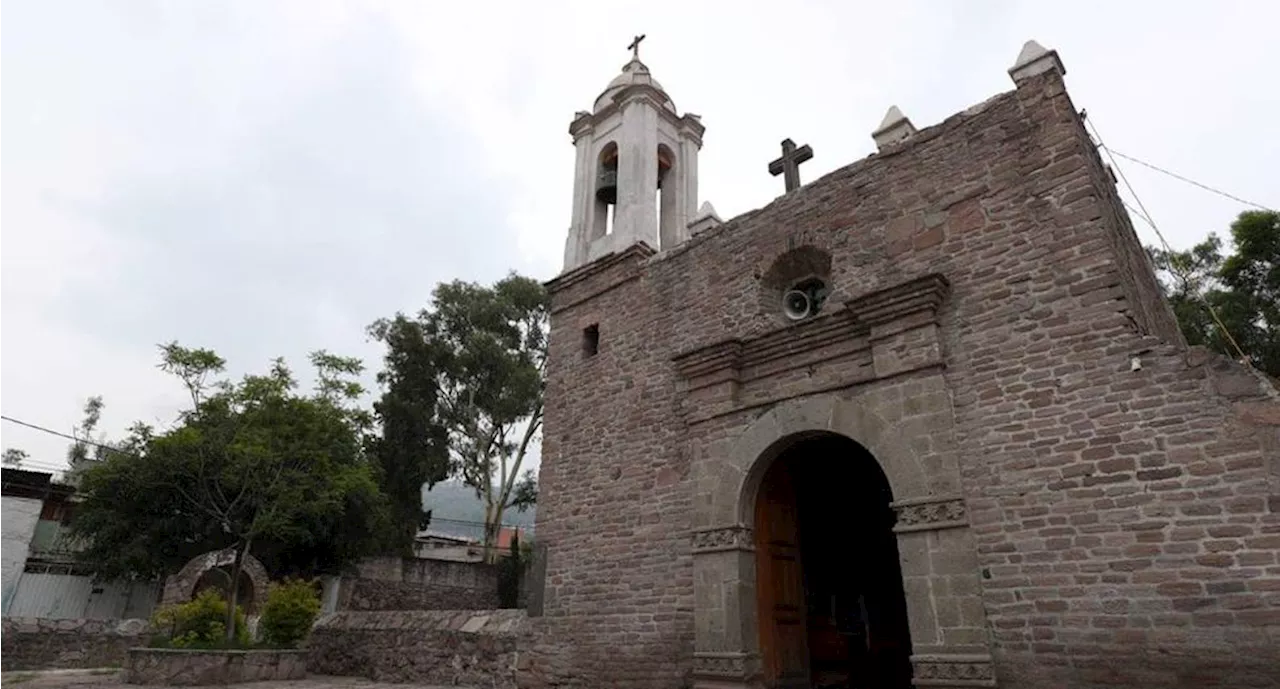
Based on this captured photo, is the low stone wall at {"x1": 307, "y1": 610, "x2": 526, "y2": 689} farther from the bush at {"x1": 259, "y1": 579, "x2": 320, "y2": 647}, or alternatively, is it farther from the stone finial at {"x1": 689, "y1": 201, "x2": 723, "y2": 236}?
the stone finial at {"x1": 689, "y1": 201, "x2": 723, "y2": 236}

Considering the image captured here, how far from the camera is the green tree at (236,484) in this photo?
48.1 feet

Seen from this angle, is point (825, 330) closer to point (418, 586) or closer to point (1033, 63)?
point (1033, 63)

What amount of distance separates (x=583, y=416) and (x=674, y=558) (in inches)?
99.9

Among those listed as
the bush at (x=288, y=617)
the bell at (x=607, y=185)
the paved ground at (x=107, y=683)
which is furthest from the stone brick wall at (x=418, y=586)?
the bell at (x=607, y=185)

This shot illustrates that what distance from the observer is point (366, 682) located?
1112 cm

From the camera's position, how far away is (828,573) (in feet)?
32.4

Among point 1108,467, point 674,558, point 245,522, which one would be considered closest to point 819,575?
point 674,558

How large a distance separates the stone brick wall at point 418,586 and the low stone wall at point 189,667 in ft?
29.3

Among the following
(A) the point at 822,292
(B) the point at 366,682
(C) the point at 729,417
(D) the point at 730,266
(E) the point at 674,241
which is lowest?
(B) the point at 366,682

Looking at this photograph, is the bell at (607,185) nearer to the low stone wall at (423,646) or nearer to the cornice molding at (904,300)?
the cornice molding at (904,300)

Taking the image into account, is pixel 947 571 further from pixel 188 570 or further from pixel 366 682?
pixel 188 570

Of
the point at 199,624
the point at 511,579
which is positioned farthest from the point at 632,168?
the point at 511,579

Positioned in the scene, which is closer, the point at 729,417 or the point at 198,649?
the point at 729,417

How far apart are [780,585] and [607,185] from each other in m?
6.99
